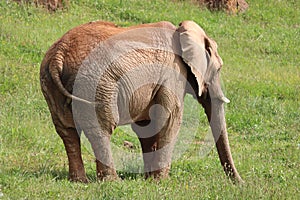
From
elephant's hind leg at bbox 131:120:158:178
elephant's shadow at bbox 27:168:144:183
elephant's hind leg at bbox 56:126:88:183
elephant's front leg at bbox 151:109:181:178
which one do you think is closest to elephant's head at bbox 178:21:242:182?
elephant's front leg at bbox 151:109:181:178

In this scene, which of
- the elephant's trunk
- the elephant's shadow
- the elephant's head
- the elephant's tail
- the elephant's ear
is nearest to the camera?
the elephant's tail

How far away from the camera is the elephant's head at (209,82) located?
10234 mm

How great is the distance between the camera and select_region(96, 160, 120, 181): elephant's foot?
9.30m

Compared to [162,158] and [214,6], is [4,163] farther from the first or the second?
[214,6]

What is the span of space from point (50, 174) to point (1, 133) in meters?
1.97

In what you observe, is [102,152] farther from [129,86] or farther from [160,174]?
[160,174]

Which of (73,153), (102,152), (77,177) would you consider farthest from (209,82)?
(77,177)

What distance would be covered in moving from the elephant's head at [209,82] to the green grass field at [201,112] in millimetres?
351

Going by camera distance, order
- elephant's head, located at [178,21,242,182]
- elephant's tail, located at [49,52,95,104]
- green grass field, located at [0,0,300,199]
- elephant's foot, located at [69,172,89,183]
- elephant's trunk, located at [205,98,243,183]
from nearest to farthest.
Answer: green grass field, located at [0,0,300,199], elephant's tail, located at [49,52,95,104], elephant's foot, located at [69,172,89,183], elephant's head, located at [178,21,242,182], elephant's trunk, located at [205,98,243,183]

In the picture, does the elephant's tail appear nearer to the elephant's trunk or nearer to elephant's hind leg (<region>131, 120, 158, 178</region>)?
elephant's hind leg (<region>131, 120, 158, 178</region>)

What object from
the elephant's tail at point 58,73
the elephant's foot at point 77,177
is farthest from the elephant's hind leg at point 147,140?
the elephant's tail at point 58,73

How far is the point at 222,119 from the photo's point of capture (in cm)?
1064

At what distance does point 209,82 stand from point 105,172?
2.07 meters

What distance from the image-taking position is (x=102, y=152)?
9250 mm
